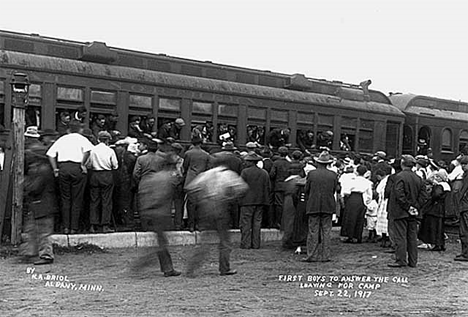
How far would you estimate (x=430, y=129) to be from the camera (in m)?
20.7

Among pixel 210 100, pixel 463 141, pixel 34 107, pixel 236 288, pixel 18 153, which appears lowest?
pixel 236 288

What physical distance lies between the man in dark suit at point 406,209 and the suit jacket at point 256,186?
83.4 inches

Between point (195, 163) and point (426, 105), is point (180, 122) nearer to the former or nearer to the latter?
point (195, 163)

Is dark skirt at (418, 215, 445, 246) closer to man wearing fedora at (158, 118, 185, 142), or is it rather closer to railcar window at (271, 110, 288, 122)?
railcar window at (271, 110, 288, 122)

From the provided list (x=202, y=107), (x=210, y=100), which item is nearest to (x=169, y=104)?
(x=202, y=107)

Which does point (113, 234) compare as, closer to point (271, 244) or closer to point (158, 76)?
point (271, 244)

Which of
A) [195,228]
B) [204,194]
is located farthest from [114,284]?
[195,228]

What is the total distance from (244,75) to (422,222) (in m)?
6.01

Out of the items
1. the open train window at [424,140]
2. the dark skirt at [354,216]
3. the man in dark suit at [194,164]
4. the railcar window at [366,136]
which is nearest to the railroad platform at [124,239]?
the man in dark suit at [194,164]

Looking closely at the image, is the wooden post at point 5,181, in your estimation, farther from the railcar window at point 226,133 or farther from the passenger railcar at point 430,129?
the passenger railcar at point 430,129

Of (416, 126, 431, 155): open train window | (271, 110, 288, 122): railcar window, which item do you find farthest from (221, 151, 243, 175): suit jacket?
(416, 126, 431, 155): open train window

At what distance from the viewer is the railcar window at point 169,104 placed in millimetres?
14148

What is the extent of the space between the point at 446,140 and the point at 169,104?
10274 mm

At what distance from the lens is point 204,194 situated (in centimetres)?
857
